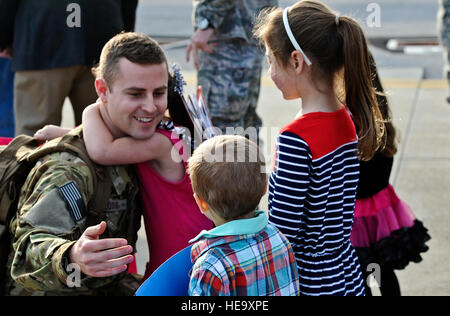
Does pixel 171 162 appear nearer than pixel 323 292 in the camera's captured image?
No

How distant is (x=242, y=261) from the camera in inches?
85.6

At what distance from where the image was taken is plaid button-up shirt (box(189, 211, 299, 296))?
212 centimetres

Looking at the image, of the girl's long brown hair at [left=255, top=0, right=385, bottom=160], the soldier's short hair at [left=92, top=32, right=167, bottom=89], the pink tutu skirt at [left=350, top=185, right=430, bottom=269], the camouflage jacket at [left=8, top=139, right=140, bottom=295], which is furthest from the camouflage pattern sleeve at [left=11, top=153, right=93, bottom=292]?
the pink tutu skirt at [left=350, top=185, right=430, bottom=269]

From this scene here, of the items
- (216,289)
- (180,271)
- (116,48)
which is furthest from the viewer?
(116,48)

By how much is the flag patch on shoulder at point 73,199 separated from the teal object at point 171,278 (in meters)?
0.50

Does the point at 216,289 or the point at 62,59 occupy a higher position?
the point at 62,59

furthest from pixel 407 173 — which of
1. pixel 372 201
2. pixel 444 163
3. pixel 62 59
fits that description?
pixel 62 59

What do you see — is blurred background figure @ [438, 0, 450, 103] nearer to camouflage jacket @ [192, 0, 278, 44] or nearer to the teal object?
camouflage jacket @ [192, 0, 278, 44]

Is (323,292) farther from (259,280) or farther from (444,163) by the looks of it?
(444,163)

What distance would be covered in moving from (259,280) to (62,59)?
2409 mm

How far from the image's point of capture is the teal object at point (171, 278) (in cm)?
226

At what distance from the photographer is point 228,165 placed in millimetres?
2203

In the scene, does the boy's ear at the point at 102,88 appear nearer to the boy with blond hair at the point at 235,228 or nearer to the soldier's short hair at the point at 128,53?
A: the soldier's short hair at the point at 128,53

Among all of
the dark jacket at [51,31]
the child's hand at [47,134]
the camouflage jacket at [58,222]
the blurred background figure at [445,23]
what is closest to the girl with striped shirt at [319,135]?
the camouflage jacket at [58,222]
